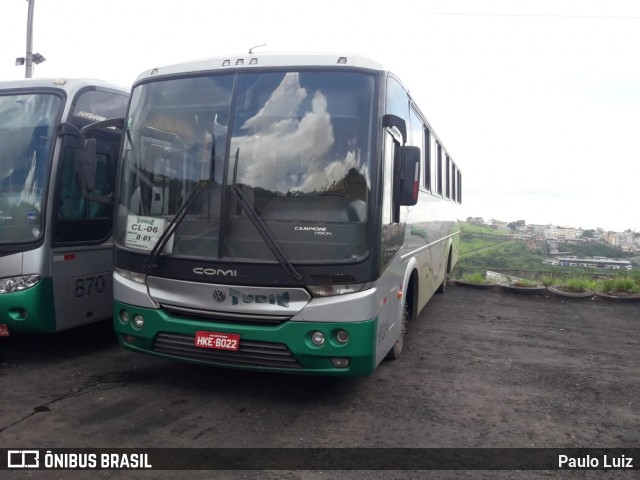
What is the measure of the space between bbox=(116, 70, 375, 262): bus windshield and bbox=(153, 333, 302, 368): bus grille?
74cm

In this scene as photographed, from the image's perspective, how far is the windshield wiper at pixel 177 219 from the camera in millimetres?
4934

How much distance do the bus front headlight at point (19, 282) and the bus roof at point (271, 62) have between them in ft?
8.29

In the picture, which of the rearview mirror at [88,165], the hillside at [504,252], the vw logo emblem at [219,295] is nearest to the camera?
the vw logo emblem at [219,295]

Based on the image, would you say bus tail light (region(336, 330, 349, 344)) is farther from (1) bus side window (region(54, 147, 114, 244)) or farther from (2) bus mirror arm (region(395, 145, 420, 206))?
(1) bus side window (region(54, 147, 114, 244))

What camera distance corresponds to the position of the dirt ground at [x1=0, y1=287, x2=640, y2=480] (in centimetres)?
436

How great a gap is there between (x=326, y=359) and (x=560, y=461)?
1895 mm

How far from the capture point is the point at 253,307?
15.8ft

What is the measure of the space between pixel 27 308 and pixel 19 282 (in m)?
0.29

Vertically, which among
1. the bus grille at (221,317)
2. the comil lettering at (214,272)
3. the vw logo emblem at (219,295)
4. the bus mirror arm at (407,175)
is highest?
the bus mirror arm at (407,175)

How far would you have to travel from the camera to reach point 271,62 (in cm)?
510

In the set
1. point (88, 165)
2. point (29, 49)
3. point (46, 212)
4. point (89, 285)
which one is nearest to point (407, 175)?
point (88, 165)

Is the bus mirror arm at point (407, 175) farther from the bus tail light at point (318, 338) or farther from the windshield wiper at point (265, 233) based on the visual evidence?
the bus tail light at point (318, 338)

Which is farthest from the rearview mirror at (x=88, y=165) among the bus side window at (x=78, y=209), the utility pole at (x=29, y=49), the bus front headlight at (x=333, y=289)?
the utility pole at (x=29, y=49)

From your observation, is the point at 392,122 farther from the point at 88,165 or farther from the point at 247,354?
the point at 88,165
